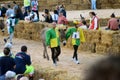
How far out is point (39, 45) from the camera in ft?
61.1

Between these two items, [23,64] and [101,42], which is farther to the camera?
[101,42]

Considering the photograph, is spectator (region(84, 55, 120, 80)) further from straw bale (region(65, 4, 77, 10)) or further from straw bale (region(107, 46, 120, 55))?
straw bale (region(65, 4, 77, 10))

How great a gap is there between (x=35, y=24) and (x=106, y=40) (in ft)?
16.5

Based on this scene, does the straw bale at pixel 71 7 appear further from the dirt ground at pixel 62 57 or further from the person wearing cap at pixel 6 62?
the person wearing cap at pixel 6 62

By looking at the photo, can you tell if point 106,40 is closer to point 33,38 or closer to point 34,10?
point 33,38

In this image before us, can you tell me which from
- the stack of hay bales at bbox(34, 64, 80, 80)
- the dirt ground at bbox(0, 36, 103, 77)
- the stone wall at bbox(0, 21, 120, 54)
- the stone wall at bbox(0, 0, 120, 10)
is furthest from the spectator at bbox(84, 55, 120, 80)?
the stone wall at bbox(0, 0, 120, 10)

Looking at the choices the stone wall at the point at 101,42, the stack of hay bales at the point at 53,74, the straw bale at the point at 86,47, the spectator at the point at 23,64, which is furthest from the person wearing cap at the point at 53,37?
the straw bale at the point at 86,47

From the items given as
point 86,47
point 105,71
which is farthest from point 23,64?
point 105,71

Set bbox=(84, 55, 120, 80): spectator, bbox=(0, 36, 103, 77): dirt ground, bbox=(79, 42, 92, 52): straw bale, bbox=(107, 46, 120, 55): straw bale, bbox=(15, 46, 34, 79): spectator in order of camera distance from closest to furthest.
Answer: bbox=(84, 55, 120, 80): spectator → bbox=(15, 46, 34, 79): spectator → bbox=(0, 36, 103, 77): dirt ground → bbox=(107, 46, 120, 55): straw bale → bbox=(79, 42, 92, 52): straw bale

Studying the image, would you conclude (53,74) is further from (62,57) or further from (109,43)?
(109,43)

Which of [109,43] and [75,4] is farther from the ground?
[75,4]

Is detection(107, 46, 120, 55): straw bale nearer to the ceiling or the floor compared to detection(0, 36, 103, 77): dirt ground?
nearer to the ceiling

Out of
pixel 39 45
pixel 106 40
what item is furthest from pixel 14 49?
pixel 106 40

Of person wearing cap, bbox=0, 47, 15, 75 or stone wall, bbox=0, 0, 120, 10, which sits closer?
person wearing cap, bbox=0, 47, 15, 75
